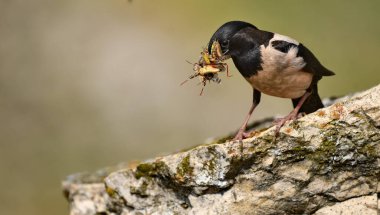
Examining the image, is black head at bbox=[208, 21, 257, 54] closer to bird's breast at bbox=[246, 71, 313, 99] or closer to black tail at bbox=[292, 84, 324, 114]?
bird's breast at bbox=[246, 71, 313, 99]

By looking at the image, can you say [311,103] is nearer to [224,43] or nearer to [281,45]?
[281,45]

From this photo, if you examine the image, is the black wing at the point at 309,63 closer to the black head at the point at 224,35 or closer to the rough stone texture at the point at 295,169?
the black head at the point at 224,35

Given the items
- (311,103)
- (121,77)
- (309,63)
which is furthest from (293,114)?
(121,77)

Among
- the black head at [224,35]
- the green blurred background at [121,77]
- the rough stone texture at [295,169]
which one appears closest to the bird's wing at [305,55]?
the black head at [224,35]

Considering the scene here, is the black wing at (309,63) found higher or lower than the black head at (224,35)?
lower

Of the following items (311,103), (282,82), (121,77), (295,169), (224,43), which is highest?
(121,77)

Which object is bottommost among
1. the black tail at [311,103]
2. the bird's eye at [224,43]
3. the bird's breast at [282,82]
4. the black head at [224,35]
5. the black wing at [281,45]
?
the black tail at [311,103]

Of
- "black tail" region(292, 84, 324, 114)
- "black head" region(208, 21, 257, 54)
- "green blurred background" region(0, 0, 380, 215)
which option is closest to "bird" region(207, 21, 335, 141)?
"black head" region(208, 21, 257, 54)
